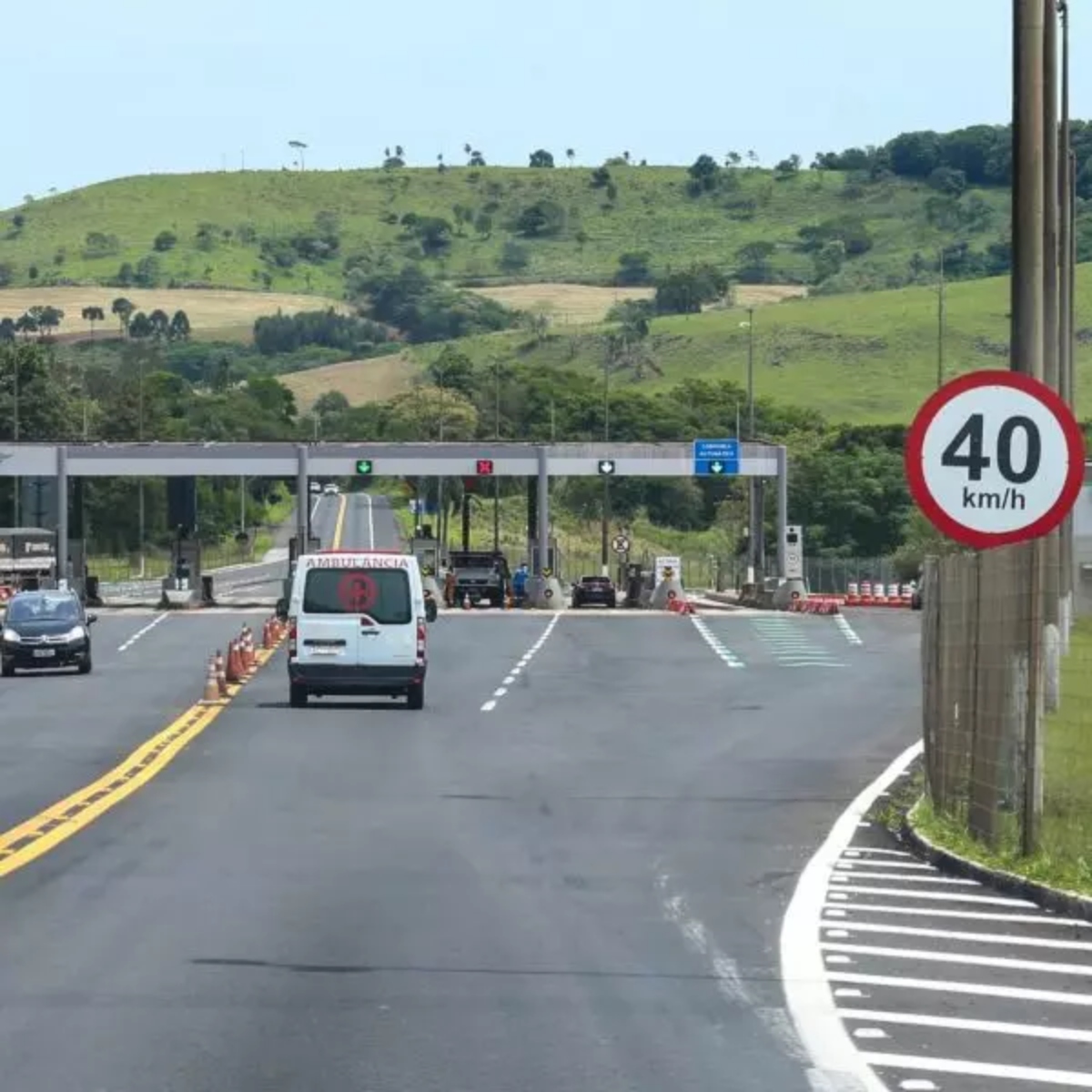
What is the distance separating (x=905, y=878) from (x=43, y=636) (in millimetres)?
34650

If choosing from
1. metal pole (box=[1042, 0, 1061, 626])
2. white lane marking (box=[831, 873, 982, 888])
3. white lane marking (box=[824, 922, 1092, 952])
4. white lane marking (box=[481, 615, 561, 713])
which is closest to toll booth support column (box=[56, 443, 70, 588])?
white lane marking (box=[481, 615, 561, 713])

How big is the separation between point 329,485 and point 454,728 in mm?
150903

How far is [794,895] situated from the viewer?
55.4ft

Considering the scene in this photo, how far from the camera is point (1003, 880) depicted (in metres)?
16.9

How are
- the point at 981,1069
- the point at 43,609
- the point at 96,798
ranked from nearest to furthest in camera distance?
the point at 981,1069 → the point at 96,798 → the point at 43,609

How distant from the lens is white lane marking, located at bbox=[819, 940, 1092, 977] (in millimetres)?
13477

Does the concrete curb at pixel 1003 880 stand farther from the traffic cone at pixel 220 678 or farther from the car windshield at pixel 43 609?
the car windshield at pixel 43 609

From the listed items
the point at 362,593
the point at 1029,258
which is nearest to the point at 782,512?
the point at 362,593

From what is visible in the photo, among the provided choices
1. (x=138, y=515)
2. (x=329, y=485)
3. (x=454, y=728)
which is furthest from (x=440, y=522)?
(x=454, y=728)

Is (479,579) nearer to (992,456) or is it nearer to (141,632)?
(141,632)

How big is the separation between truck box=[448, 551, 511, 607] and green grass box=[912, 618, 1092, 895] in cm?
5658

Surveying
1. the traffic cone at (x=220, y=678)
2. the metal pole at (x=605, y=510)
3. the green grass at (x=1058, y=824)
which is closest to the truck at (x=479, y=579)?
the metal pole at (x=605, y=510)

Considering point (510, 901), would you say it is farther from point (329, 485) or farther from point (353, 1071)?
point (329, 485)

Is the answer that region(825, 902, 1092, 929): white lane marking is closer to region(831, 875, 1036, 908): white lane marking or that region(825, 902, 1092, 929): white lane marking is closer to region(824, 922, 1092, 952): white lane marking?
region(831, 875, 1036, 908): white lane marking
